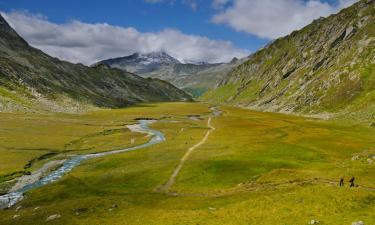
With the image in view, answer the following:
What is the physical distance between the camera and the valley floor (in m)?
51.0

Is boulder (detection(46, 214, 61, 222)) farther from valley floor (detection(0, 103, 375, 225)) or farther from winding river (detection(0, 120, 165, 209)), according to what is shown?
winding river (detection(0, 120, 165, 209))

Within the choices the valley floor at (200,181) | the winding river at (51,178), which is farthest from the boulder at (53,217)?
the winding river at (51,178)

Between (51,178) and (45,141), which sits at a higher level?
(45,141)

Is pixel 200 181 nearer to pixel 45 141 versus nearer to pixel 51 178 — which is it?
pixel 51 178

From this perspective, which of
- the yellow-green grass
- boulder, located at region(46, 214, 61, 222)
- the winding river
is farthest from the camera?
the yellow-green grass

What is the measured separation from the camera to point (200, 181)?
76375 millimetres

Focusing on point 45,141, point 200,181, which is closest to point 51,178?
point 200,181

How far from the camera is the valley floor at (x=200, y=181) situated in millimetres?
51031

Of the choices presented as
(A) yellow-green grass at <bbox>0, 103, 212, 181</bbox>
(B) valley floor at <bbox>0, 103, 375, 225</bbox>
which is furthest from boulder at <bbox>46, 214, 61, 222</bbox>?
(A) yellow-green grass at <bbox>0, 103, 212, 181</bbox>

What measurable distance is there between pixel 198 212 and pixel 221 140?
74.5m

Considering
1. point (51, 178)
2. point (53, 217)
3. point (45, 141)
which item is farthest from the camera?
point (45, 141)

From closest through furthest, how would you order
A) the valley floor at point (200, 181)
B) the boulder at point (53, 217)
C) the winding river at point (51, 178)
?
1. the valley floor at point (200, 181)
2. the boulder at point (53, 217)
3. the winding river at point (51, 178)

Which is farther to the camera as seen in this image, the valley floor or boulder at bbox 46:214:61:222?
boulder at bbox 46:214:61:222

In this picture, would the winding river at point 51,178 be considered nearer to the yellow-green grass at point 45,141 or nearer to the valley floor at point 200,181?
the valley floor at point 200,181
